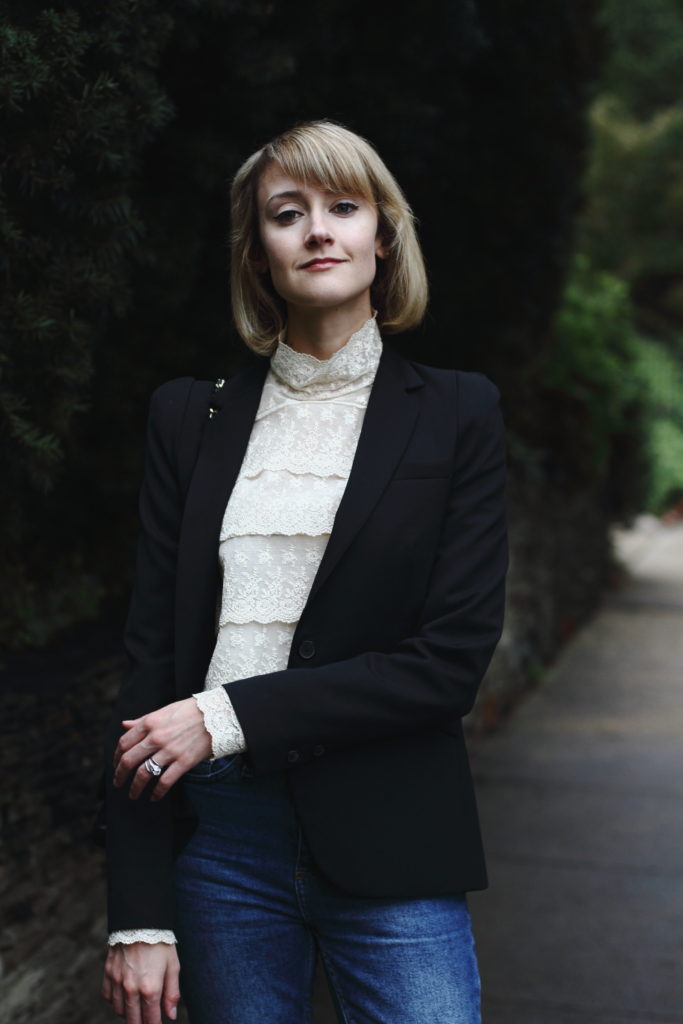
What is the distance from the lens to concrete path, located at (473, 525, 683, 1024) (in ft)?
12.8

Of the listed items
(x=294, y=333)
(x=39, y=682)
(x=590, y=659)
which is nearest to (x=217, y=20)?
(x=294, y=333)

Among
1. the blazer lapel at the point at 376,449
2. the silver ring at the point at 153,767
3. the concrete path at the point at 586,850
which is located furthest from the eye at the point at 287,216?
the concrete path at the point at 586,850

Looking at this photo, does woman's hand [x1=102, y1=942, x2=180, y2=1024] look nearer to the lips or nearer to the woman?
the woman

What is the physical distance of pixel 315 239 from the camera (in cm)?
198

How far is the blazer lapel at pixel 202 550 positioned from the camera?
1984mm

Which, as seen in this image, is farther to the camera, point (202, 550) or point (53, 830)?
point (53, 830)

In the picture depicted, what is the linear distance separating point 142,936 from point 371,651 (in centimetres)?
56

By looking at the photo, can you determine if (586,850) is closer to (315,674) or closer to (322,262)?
(315,674)

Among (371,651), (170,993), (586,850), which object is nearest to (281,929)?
(170,993)

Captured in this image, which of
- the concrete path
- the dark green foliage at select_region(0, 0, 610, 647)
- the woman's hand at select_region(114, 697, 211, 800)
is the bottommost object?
the concrete path

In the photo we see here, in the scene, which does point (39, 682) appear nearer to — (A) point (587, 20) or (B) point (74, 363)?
(B) point (74, 363)

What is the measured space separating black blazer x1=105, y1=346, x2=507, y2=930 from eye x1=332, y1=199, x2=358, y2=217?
0.95 ft

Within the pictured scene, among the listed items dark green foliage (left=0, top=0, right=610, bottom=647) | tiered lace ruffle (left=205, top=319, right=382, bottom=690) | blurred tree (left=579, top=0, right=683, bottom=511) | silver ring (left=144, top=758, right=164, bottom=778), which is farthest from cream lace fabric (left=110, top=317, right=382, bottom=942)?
blurred tree (left=579, top=0, right=683, bottom=511)

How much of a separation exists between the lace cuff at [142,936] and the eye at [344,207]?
116 cm
